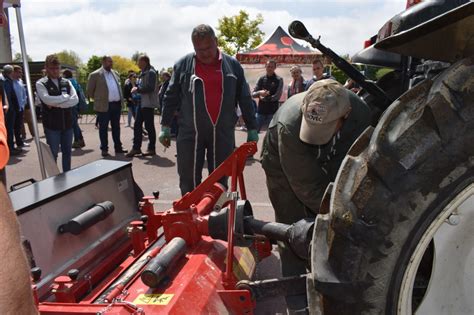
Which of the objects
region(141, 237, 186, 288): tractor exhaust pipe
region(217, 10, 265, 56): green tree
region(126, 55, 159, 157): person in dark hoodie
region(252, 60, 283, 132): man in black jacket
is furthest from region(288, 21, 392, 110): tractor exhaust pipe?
region(217, 10, 265, 56): green tree

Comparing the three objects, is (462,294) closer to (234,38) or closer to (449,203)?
(449,203)

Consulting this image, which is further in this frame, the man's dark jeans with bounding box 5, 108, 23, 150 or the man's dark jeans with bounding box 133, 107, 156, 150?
the man's dark jeans with bounding box 5, 108, 23, 150

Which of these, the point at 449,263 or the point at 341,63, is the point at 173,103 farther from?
the point at 449,263

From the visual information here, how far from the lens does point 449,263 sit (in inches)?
51.4

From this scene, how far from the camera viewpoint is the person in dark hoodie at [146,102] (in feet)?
27.9

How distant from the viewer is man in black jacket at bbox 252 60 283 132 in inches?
361

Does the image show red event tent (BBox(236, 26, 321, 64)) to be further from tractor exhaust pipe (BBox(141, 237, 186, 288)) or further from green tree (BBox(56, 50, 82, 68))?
green tree (BBox(56, 50, 82, 68))

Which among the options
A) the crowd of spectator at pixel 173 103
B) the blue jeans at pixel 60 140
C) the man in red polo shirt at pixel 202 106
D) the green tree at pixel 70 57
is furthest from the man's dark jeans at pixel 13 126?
the green tree at pixel 70 57

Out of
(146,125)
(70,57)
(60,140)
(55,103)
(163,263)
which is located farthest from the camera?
(70,57)

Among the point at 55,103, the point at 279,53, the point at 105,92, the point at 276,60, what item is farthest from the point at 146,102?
the point at 279,53

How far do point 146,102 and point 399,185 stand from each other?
7833 millimetres

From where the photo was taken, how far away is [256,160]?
8086mm

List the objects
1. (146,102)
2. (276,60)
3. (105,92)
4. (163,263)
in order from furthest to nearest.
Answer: (276,60), (146,102), (105,92), (163,263)

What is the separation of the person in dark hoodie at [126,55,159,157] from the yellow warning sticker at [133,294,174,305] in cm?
660
